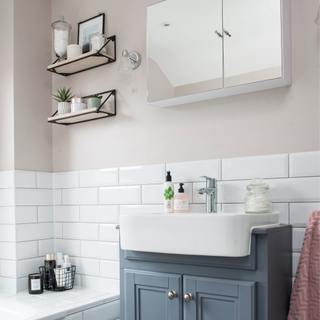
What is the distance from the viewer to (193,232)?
1405 mm

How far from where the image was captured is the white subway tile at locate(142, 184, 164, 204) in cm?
204

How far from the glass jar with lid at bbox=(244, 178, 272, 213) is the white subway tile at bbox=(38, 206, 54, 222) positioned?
1.41 metres

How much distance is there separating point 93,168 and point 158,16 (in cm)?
98

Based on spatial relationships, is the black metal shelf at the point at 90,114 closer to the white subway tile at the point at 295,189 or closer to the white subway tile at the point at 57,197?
the white subway tile at the point at 57,197

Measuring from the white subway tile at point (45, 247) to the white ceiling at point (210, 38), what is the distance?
135 cm


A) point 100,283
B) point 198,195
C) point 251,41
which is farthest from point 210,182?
point 100,283

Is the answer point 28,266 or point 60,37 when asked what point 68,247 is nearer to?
point 28,266

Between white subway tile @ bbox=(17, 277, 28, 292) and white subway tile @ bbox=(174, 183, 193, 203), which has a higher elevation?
white subway tile @ bbox=(174, 183, 193, 203)

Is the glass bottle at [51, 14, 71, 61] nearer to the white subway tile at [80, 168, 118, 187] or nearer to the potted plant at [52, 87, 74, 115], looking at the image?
the potted plant at [52, 87, 74, 115]

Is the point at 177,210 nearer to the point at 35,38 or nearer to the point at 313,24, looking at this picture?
the point at 313,24

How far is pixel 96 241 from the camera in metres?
2.29

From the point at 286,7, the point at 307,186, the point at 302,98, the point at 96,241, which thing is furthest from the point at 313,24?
the point at 96,241

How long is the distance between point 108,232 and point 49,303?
19.8 inches

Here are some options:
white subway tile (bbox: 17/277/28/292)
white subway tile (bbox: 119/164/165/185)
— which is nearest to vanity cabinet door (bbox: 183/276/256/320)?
white subway tile (bbox: 119/164/165/185)
